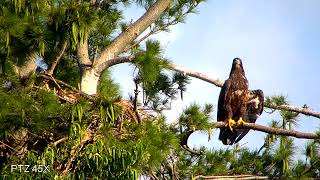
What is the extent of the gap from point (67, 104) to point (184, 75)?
142cm

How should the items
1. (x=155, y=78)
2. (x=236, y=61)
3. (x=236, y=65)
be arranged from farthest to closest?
1. (x=236, y=61)
2. (x=236, y=65)
3. (x=155, y=78)

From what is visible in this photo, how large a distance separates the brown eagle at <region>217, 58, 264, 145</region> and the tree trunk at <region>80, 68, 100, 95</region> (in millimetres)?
1162

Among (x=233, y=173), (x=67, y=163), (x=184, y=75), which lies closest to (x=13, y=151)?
(x=67, y=163)

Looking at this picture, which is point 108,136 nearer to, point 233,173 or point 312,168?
point 233,173

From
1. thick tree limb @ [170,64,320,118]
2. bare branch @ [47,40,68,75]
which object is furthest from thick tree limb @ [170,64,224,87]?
bare branch @ [47,40,68,75]

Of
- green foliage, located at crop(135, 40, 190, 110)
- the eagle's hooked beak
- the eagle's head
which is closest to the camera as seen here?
green foliage, located at crop(135, 40, 190, 110)

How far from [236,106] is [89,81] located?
1364 mm

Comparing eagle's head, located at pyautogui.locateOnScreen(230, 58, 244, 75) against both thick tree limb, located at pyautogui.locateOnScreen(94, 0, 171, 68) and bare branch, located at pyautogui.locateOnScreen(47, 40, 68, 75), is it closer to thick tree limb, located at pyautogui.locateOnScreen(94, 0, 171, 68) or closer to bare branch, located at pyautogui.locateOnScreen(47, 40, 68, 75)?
thick tree limb, located at pyautogui.locateOnScreen(94, 0, 171, 68)

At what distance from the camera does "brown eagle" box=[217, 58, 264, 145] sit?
725 centimetres

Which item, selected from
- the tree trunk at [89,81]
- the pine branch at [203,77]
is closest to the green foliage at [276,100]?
the pine branch at [203,77]

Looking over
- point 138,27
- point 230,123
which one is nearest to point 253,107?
point 230,123

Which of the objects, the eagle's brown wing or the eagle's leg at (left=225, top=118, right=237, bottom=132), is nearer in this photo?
the eagle's leg at (left=225, top=118, right=237, bottom=132)

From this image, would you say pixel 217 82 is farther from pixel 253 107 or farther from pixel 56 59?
pixel 56 59

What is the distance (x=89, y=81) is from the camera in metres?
7.10
